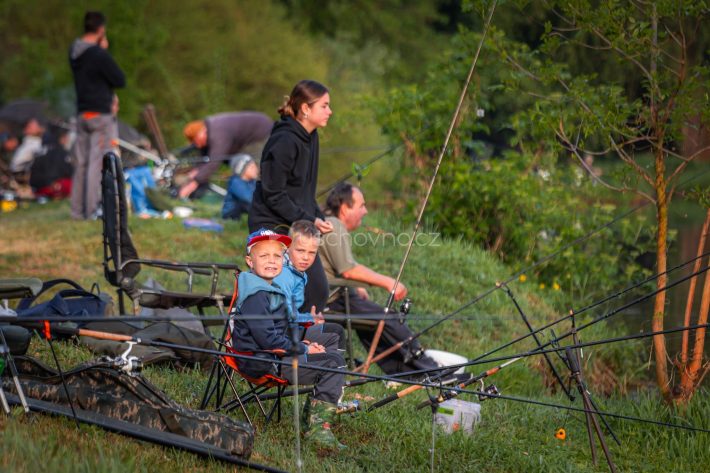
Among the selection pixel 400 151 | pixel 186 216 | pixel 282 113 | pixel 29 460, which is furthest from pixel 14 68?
pixel 29 460

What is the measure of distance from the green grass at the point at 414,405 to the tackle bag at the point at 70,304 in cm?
16

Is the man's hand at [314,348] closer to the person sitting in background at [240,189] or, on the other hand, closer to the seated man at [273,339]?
the seated man at [273,339]

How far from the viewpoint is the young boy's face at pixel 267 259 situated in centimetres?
410

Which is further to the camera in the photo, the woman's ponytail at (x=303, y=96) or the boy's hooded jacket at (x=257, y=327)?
the woman's ponytail at (x=303, y=96)

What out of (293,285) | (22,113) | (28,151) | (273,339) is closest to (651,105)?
(293,285)

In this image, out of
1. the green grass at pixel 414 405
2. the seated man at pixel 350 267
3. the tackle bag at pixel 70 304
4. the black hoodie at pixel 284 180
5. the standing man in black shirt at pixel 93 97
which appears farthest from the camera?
the standing man in black shirt at pixel 93 97

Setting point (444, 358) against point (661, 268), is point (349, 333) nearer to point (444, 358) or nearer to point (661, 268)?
point (444, 358)

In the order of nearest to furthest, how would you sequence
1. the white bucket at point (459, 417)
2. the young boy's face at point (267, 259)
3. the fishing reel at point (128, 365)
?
the fishing reel at point (128, 365) → the young boy's face at point (267, 259) → the white bucket at point (459, 417)

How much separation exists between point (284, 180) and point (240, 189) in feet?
14.9

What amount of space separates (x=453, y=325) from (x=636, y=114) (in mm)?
2210

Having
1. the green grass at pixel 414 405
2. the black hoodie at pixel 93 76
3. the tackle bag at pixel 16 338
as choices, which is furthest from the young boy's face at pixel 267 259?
the black hoodie at pixel 93 76

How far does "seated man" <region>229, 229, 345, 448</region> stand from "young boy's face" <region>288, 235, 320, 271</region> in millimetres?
269

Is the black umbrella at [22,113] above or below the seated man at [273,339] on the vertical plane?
below

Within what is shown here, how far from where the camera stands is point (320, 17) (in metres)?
23.0
